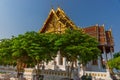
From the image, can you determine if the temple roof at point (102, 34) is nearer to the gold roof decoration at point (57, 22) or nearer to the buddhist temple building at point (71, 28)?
the buddhist temple building at point (71, 28)

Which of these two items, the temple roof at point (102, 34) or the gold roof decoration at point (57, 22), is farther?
the gold roof decoration at point (57, 22)

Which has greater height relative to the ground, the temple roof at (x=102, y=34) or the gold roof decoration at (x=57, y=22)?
the gold roof decoration at (x=57, y=22)

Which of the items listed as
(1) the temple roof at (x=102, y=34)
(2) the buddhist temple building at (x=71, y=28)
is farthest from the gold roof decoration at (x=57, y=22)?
(1) the temple roof at (x=102, y=34)

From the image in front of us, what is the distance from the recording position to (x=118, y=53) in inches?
1551

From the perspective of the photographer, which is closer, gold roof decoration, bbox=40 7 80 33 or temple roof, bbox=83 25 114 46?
temple roof, bbox=83 25 114 46

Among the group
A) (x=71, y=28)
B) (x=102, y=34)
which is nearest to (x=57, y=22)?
(x=71, y=28)

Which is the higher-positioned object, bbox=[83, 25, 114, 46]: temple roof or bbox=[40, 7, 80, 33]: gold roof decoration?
bbox=[40, 7, 80, 33]: gold roof decoration

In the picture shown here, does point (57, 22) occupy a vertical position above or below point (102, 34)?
above

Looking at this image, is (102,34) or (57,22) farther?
(57,22)

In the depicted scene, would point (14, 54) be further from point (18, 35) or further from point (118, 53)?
point (118, 53)

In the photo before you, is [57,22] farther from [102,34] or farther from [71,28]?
[102,34]

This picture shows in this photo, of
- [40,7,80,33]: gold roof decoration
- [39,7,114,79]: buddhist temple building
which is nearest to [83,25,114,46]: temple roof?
[39,7,114,79]: buddhist temple building

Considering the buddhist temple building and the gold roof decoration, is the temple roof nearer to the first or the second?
the buddhist temple building

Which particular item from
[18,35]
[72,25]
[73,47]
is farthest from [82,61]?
[72,25]
